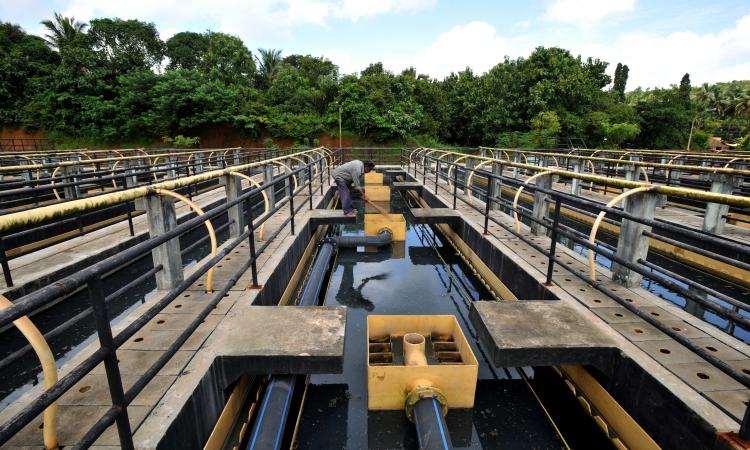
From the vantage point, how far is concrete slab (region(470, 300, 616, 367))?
277cm

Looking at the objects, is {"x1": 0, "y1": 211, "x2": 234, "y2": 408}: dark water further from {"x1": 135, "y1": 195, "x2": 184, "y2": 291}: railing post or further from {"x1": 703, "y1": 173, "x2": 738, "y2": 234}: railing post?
{"x1": 703, "y1": 173, "x2": 738, "y2": 234}: railing post

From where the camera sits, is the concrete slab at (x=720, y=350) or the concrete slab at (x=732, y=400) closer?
the concrete slab at (x=732, y=400)

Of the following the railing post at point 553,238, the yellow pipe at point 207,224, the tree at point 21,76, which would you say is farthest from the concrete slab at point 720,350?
the tree at point 21,76

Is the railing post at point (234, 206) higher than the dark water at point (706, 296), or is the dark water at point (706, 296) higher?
the railing post at point (234, 206)

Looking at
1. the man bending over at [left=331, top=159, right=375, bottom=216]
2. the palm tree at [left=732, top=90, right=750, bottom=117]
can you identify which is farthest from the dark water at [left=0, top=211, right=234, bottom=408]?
the palm tree at [left=732, top=90, right=750, bottom=117]

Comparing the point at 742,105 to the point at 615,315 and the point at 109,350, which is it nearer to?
the point at 615,315

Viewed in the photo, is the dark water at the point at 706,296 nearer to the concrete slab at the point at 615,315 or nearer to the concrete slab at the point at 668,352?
the concrete slab at the point at 615,315

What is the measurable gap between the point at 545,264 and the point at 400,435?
2.88m

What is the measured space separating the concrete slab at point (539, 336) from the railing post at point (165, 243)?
9.68 ft

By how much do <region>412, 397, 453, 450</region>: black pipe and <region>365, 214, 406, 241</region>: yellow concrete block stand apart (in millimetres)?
5050

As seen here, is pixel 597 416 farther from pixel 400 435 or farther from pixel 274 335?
pixel 274 335

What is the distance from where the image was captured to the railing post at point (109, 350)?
1.39m

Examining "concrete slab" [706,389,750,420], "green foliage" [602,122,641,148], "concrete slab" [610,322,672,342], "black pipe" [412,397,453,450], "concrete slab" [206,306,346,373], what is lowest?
"black pipe" [412,397,453,450]

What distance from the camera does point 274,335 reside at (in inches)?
114
